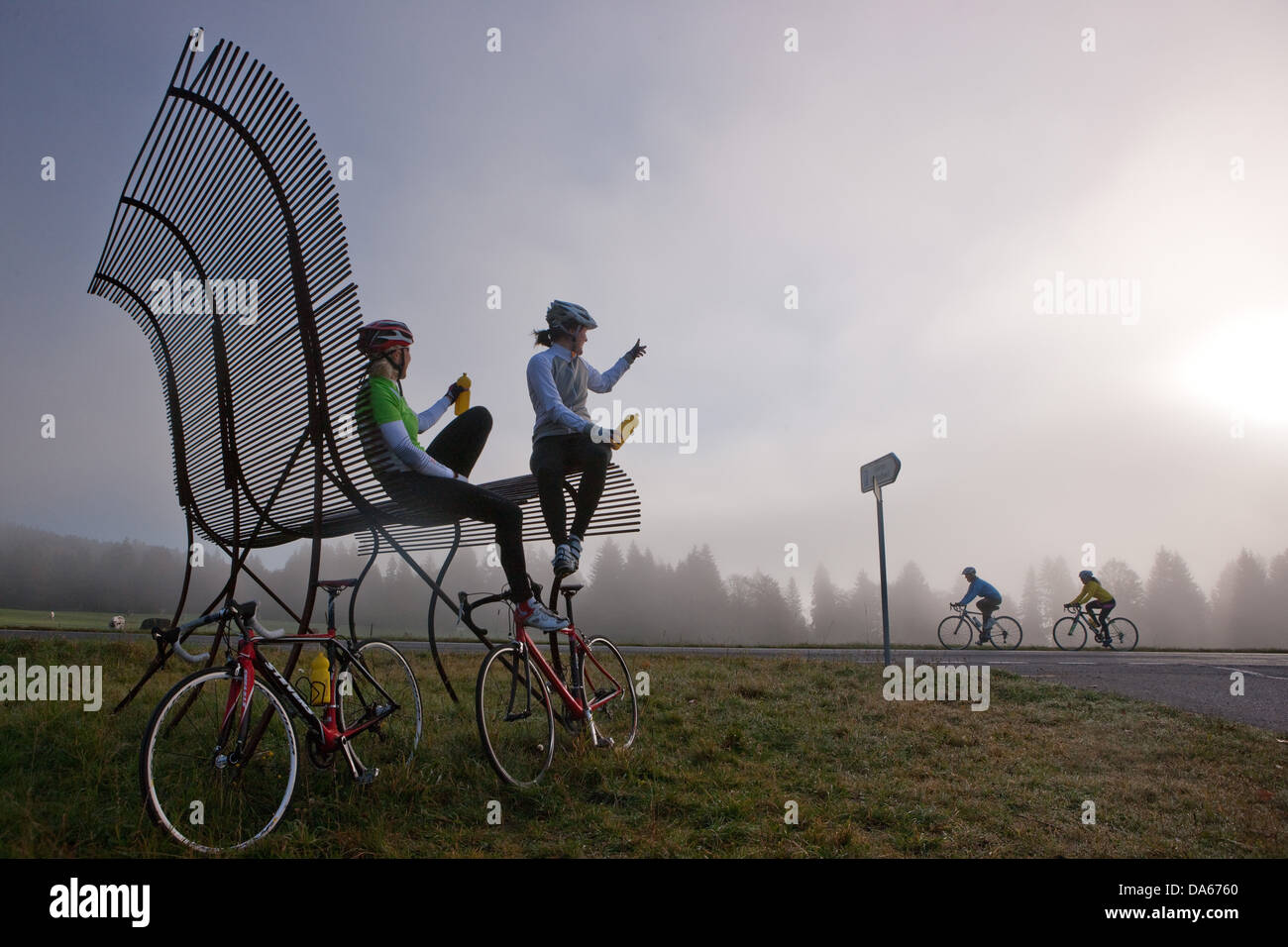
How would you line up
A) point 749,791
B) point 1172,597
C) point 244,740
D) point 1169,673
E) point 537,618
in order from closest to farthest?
point 244,740 → point 537,618 → point 749,791 → point 1169,673 → point 1172,597

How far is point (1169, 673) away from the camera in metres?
11.3

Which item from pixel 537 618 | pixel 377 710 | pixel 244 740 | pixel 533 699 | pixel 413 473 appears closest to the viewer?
pixel 244 740

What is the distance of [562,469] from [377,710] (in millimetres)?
1704

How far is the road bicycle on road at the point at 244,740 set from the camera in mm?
3234

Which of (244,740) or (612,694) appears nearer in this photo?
(244,740)

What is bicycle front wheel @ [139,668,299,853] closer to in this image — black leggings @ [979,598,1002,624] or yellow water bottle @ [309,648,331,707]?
yellow water bottle @ [309,648,331,707]

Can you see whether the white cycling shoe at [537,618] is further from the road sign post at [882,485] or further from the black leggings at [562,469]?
the road sign post at [882,485]

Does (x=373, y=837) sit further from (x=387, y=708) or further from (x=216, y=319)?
(x=216, y=319)

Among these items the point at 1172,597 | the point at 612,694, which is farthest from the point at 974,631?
the point at 1172,597

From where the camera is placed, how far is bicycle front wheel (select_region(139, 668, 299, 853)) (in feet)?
10.1

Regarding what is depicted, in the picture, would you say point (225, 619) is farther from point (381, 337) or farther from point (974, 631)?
point (974, 631)
